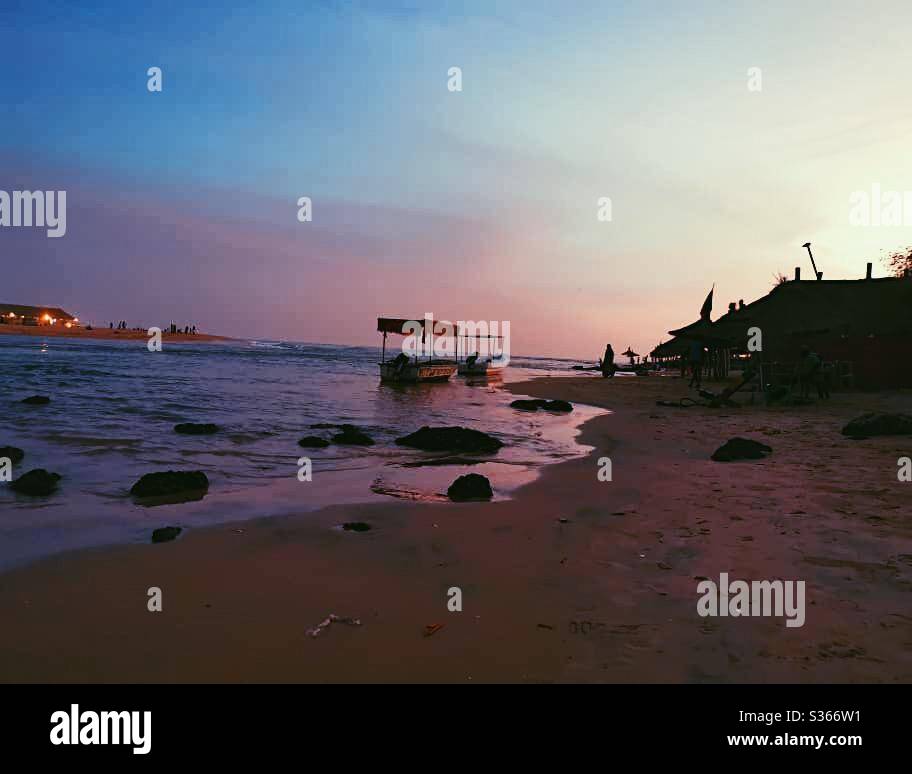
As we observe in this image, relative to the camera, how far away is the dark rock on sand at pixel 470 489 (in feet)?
28.9

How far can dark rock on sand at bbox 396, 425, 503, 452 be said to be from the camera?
1398cm

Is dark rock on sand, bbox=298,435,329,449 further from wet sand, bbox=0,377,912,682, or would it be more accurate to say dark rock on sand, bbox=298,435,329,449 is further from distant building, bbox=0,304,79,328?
distant building, bbox=0,304,79,328

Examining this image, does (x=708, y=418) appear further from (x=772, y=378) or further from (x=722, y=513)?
(x=722, y=513)

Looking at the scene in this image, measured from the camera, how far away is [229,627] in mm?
4234

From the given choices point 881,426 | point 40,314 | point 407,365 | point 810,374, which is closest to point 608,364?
point 407,365

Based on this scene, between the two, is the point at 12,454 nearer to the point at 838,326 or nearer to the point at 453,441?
the point at 453,441

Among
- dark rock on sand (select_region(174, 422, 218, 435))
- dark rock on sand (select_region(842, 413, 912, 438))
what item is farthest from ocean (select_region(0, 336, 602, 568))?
dark rock on sand (select_region(842, 413, 912, 438))

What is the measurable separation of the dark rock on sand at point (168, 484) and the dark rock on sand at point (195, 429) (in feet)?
20.9

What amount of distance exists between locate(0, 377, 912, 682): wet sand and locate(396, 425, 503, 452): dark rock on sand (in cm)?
513

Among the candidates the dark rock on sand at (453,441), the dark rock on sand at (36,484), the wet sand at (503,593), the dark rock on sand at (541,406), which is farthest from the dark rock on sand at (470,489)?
the dark rock on sand at (541,406)

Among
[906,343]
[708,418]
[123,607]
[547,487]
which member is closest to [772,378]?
[906,343]

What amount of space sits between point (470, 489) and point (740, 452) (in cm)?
586

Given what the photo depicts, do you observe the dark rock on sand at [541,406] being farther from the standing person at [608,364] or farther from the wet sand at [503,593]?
the standing person at [608,364]
